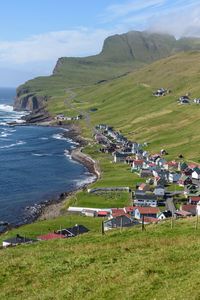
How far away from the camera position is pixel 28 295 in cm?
2522

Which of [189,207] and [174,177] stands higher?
[174,177]

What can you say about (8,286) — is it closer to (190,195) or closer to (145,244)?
(145,244)

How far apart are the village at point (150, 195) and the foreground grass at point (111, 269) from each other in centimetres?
2603

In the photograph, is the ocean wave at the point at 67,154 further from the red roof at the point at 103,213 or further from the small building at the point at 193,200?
the red roof at the point at 103,213

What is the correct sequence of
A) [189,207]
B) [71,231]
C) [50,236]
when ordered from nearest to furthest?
[50,236], [71,231], [189,207]

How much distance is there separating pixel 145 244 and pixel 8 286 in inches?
418

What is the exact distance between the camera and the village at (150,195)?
76562 millimetres

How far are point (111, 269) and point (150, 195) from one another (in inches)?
3176

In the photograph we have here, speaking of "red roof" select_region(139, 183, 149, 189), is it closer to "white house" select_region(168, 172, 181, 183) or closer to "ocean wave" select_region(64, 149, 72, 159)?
"white house" select_region(168, 172, 181, 183)

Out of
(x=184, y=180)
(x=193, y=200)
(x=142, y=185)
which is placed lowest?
(x=193, y=200)

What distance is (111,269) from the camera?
26953 mm

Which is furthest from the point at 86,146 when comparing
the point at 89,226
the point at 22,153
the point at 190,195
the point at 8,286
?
the point at 8,286

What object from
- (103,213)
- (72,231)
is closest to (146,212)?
(103,213)

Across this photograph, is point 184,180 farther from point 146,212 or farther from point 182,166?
point 146,212
